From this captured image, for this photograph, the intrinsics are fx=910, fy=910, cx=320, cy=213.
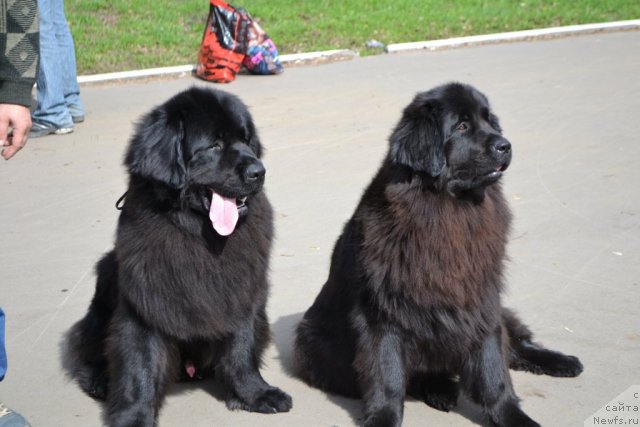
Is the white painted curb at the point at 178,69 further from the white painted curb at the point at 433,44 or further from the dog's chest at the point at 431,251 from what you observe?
the dog's chest at the point at 431,251

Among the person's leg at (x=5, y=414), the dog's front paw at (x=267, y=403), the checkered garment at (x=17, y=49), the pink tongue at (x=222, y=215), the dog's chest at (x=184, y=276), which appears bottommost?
the dog's front paw at (x=267, y=403)

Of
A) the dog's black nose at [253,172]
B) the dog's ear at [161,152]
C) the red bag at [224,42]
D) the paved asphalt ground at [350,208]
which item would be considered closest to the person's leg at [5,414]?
the paved asphalt ground at [350,208]

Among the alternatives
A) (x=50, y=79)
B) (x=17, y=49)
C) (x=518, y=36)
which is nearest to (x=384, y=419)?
(x=17, y=49)

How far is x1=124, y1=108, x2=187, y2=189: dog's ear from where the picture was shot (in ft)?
13.7

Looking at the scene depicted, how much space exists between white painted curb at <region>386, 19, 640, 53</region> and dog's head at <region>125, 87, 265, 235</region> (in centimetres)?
985

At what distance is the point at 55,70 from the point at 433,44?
21.4 feet

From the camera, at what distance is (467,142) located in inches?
168

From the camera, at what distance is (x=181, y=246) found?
14.2 ft

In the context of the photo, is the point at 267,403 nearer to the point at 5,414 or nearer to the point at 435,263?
the point at 435,263

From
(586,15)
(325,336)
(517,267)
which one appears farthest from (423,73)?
(325,336)

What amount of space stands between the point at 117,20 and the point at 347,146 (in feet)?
21.5

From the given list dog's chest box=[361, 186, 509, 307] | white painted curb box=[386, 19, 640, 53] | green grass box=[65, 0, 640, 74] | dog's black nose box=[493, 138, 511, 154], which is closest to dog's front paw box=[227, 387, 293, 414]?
dog's chest box=[361, 186, 509, 307]

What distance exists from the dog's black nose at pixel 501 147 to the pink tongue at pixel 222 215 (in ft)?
4.12

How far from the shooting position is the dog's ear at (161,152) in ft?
13.7
